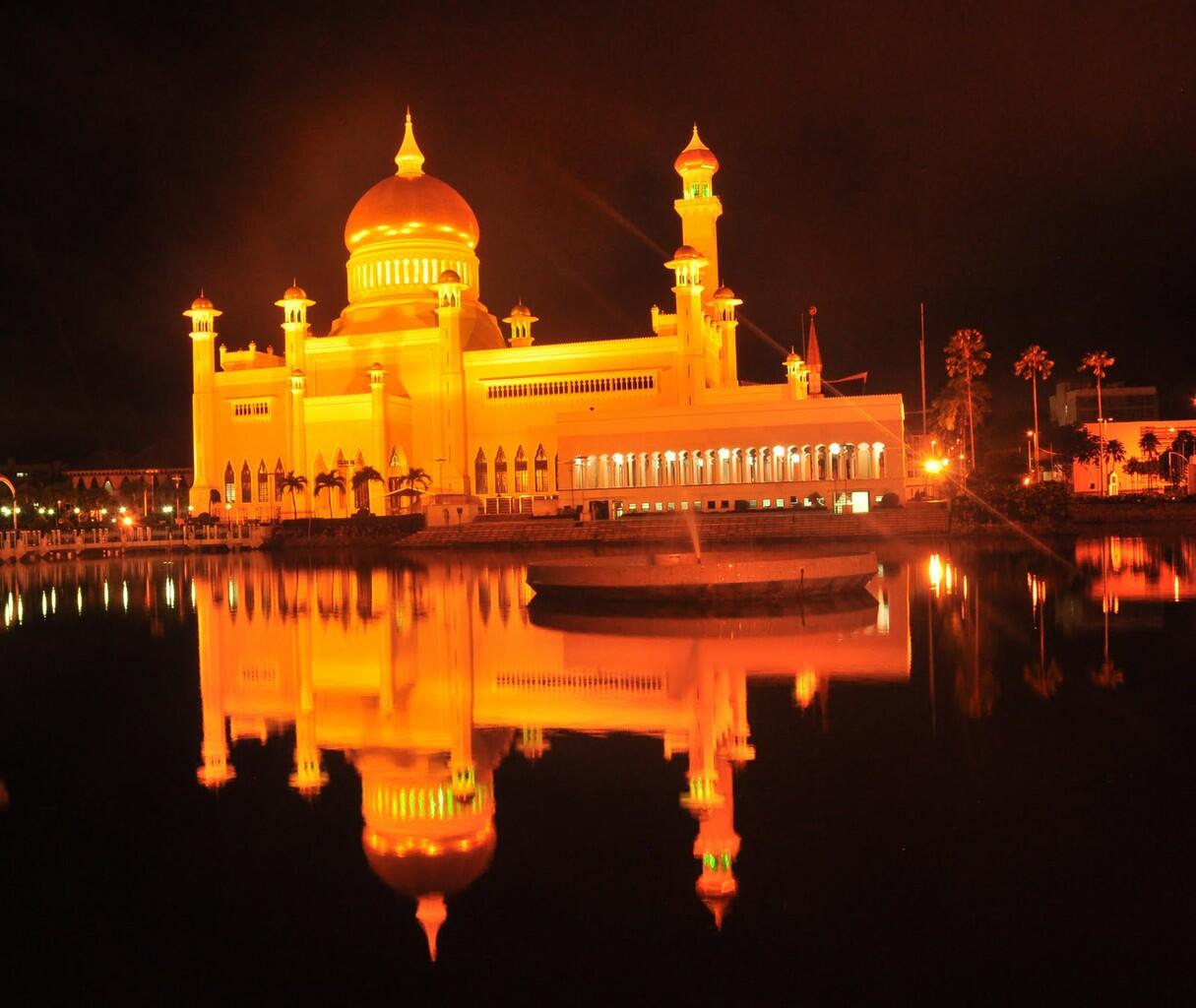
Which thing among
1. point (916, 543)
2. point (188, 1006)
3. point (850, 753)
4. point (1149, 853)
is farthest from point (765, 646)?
point (916, 543)

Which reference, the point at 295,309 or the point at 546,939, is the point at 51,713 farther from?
the point at 295,309

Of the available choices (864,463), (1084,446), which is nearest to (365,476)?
(864,463)

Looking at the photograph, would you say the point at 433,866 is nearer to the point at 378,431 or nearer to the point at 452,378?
the point at 378,431

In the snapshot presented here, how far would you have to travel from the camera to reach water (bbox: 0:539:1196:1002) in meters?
5.38

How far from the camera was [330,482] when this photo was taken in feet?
161

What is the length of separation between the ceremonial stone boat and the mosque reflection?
0.62m

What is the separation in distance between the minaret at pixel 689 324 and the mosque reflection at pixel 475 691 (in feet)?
95.1

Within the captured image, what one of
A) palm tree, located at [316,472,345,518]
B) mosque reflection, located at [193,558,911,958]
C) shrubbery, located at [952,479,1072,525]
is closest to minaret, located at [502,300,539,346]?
palm tree, located at [316,472,345,518]

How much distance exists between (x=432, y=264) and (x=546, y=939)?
52543 millimetres

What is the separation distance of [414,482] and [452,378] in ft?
15.3

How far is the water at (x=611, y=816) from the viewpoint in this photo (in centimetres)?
538

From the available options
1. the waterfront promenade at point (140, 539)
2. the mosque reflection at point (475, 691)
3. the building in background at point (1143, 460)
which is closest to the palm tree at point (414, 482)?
the waterfront promenade at point (140, 539)

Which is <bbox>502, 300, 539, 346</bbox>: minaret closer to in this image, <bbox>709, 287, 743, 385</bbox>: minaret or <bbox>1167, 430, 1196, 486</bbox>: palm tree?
<bbox>709, 287, 743, 385</bbox>: minaret

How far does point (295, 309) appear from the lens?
54125 millimetres
